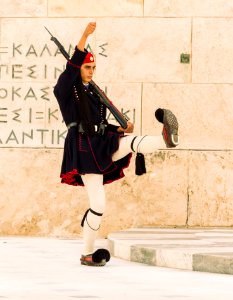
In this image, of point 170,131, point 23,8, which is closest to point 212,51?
point 23,8

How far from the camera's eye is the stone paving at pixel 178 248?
9008 millimetres

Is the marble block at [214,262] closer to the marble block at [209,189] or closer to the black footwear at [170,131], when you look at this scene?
the black footwear at [170,131]

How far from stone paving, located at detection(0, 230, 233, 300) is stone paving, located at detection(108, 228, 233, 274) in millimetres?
110

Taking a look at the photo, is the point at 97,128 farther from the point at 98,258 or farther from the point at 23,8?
the point at 23,8

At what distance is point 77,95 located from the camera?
31.0 feet

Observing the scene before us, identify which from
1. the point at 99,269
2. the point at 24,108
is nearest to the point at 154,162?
the point at 24,108

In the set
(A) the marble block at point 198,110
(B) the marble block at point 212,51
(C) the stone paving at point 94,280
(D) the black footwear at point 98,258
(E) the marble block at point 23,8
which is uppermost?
(E) the marble block at point 23,8

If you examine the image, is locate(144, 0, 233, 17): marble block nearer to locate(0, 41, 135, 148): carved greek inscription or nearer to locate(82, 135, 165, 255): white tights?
locate(0, 41, 135, 148): carved greek inscription

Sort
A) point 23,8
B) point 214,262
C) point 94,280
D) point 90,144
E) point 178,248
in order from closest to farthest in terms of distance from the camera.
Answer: point 94,280
point 214,262
point 90,144
point 178,248
point 23,8

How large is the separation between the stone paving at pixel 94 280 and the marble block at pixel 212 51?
3224 millimetres

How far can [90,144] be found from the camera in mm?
9320

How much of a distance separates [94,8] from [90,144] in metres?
4.01

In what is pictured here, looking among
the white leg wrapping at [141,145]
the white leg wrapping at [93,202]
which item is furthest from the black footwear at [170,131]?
the white leg wrapping at [93,202]

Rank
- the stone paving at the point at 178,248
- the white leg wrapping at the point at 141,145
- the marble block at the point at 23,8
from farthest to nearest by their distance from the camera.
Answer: the marble block at the point at 23,8 < the white leg wrapping at the point at 141,145 < the stone paving at the point at 178,248
